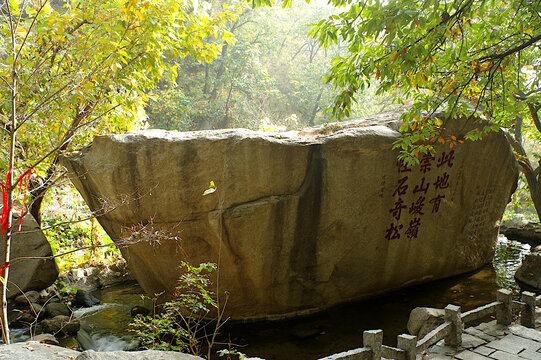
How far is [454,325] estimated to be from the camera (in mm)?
5086

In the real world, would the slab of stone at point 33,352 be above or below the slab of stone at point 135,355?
above

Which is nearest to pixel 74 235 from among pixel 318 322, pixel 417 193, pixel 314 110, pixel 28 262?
pixel 28 262

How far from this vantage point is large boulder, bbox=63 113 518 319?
20.9ft

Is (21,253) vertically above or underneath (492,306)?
above

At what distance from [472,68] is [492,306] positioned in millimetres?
3283

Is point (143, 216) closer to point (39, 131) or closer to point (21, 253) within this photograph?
point (39, 131)

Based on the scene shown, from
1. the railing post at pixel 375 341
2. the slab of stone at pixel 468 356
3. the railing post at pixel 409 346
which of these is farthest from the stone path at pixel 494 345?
the railing post at pixel 375 341

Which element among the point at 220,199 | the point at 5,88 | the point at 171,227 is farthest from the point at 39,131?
the point at 220,199

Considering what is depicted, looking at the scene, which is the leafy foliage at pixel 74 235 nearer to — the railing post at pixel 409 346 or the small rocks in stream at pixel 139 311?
the small rocks in stream at pixel 139 311

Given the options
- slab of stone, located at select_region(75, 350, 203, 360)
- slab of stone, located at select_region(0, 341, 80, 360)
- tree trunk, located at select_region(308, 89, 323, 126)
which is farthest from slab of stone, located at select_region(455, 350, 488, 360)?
tree trunk, located at select_region(308, 89, 323, 126)

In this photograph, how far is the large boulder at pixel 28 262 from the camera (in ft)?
25.7

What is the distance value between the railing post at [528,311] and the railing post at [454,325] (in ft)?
4.69

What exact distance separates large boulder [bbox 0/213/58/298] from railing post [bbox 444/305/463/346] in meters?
7.05

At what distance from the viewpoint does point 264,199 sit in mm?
6746
